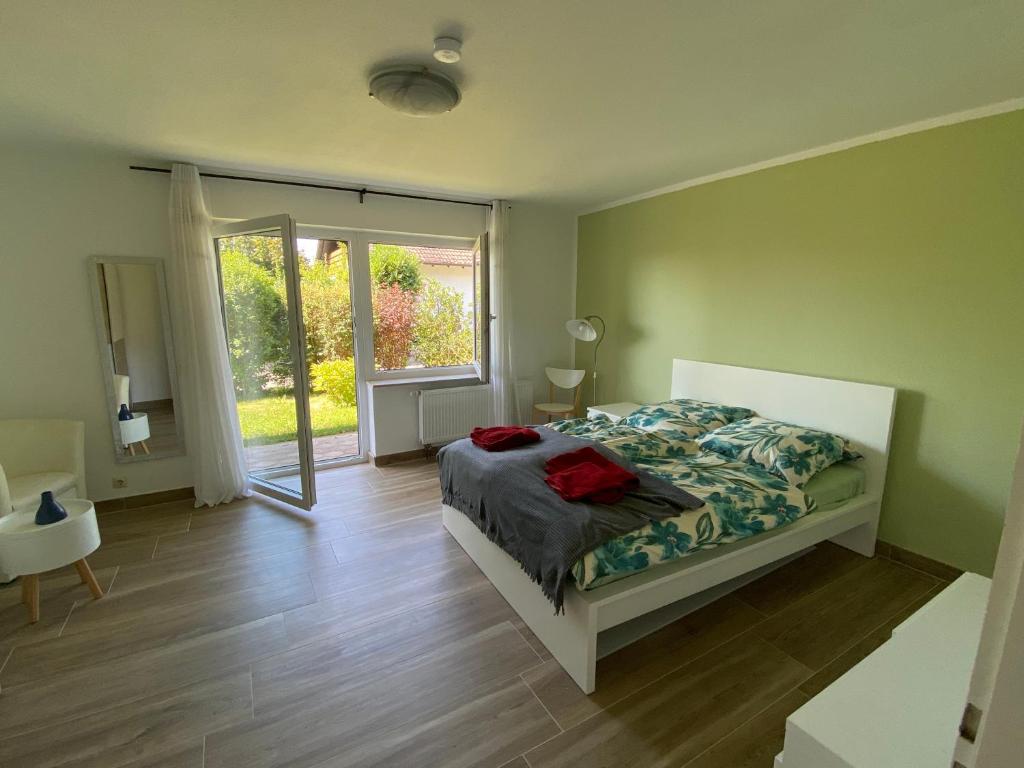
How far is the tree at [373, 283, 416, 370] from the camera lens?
167 inches

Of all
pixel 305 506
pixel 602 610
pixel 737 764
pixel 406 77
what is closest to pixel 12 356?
pixel 305 506

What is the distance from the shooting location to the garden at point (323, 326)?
330 centimetres

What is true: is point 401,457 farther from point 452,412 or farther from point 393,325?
point 393,325

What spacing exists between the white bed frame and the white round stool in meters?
1.83

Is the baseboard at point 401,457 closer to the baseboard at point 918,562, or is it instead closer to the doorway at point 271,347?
the doorway at point 271,347

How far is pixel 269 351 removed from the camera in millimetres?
3359

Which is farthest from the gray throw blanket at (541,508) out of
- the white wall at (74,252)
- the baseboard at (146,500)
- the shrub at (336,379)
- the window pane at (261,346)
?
the white wall at (74,252)

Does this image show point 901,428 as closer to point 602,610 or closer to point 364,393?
point 602,610

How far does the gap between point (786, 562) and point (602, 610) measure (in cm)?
154

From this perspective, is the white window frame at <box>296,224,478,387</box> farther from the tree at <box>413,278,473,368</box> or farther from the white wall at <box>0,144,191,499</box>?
the white wall at <box>0,144,191,499</box>

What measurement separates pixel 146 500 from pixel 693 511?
376 centimetres

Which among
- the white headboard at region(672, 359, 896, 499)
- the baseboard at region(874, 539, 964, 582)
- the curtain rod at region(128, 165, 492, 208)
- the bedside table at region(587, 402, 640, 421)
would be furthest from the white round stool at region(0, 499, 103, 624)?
the baseboard at region(874, 539, 964, 582)

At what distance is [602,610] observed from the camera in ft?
5.85

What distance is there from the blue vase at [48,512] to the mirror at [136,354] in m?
1.22
